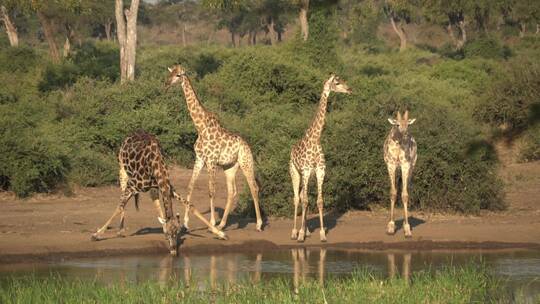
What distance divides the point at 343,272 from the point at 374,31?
59166 millimetres

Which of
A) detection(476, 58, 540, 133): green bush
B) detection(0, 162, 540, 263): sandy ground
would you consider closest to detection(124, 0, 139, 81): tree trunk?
detection(476, 58, 540, 133): green bush

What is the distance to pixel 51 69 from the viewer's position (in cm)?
3173

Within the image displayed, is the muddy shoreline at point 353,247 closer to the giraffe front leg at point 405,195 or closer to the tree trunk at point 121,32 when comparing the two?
the giraffe front leg at point 405,195

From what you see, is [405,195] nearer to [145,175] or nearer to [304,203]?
[304,203]

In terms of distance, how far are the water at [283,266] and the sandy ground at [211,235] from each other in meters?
0.37

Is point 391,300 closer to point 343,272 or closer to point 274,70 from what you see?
point 343,272

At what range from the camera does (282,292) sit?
9.80m

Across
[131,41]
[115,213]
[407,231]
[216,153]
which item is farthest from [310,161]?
[131,41]

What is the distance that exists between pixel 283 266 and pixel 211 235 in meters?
1.98

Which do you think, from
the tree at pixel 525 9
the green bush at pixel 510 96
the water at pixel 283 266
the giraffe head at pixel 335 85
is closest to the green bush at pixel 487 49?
the tree at pixel 525 9

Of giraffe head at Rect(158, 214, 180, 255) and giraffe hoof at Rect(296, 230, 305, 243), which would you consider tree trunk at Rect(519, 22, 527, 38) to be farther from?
giraffe head at Rect(158, 214, 180, 255)

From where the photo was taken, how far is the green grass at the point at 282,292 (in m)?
9.41

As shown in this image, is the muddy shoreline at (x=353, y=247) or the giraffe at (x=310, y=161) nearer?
the muddy shoreline at (x=353, y=247)

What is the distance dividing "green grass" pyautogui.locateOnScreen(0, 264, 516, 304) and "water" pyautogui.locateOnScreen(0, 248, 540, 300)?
23.3 inches
